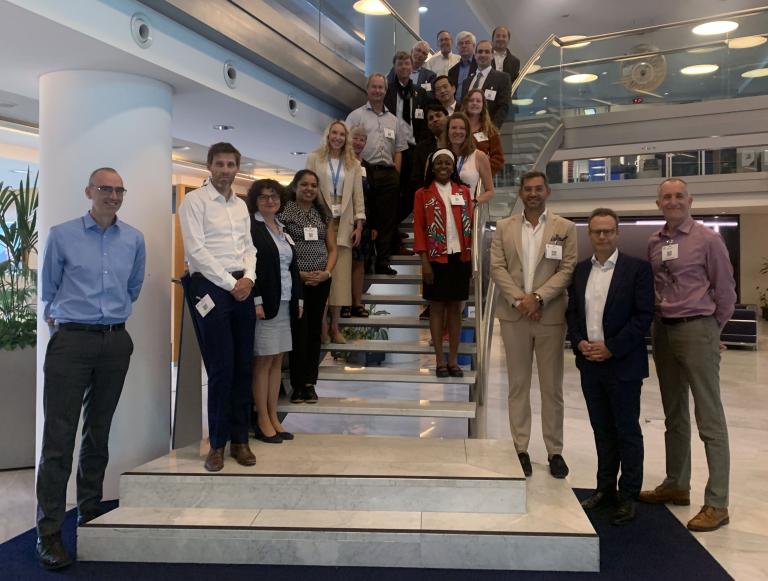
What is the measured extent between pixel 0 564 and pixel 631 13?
537 inches

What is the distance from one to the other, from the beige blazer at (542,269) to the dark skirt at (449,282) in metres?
0.41

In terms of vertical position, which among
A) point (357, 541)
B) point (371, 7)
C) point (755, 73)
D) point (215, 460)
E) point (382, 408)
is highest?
point (371, 7)

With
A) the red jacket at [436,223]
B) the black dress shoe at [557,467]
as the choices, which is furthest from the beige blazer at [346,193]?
the black dress shoe at [557,467]

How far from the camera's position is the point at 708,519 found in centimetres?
362

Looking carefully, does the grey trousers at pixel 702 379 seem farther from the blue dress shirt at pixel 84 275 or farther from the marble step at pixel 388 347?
the blue dress shirt at pixel 84 275

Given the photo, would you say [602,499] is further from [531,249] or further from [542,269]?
[531,249]

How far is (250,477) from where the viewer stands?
3.50m

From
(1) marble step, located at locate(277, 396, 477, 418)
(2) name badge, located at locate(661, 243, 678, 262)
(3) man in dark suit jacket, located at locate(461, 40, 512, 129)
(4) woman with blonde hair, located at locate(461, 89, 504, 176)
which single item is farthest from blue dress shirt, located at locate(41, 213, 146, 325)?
(3) man in dark suit jacket, located at locate(461, 40, 512, 129)

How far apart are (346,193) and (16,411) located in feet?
9.45

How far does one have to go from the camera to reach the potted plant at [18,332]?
482 cm

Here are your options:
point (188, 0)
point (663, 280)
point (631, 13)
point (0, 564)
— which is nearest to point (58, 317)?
point (0, 564)

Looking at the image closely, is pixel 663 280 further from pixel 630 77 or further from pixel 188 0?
pixel 630 77

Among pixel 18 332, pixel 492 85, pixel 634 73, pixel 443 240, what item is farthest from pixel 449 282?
pixel 634 73

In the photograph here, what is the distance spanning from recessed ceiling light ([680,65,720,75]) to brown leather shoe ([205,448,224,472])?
25.9 feet
